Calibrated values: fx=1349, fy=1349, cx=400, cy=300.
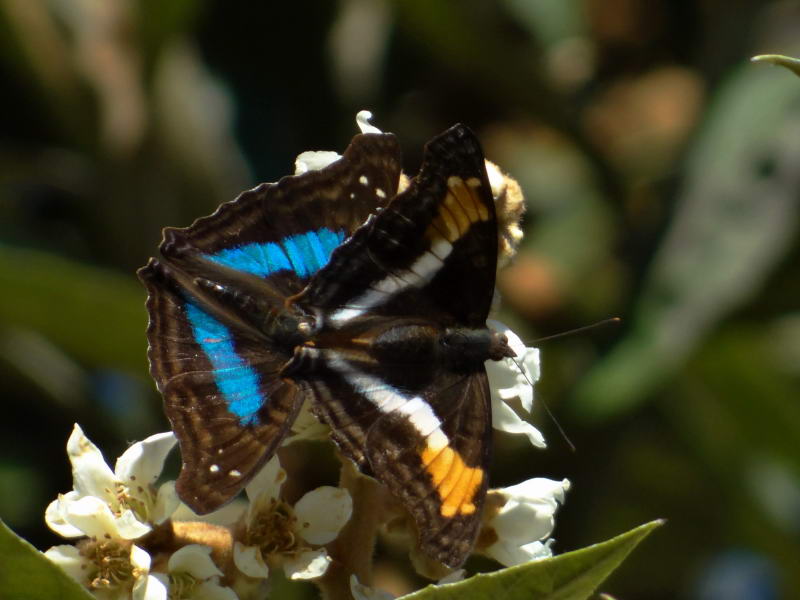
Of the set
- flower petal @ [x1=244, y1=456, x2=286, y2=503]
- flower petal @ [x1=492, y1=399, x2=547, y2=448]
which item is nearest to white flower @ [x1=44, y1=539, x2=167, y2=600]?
flower petal @ [x1=244, y1=456, x2=286, y2=503]

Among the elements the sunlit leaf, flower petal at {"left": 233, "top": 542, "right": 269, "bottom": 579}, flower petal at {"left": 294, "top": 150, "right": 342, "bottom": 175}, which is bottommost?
the sunlit leaf

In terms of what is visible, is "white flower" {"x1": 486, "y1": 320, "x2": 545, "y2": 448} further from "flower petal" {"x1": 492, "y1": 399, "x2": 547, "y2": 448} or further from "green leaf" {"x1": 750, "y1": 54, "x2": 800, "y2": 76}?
"green leaf" {"x1": 750, "y1": 54, "x2": 800, "y2": 76}

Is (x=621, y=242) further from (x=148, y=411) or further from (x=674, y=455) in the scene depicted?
(x=148, y=411)

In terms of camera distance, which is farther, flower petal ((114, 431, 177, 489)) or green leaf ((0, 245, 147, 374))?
green leaf ((0, 245, 147, 374))

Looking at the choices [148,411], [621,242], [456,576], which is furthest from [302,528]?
[621,242]

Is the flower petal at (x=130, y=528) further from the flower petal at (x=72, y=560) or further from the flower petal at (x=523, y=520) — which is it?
the flower petal at (x=523, y=520)

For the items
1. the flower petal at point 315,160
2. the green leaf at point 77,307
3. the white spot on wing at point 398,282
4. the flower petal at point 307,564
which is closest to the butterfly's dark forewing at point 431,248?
the white spot on wing at point 398,282
